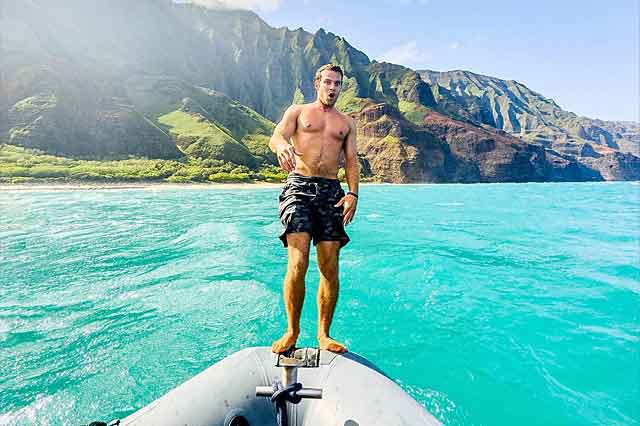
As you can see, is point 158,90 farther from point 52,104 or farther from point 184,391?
point 184,391

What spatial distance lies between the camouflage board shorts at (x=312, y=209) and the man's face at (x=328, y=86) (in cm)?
87

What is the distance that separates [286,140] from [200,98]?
130171mm

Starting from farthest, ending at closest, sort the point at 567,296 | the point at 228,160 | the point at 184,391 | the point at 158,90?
the point at 158,90 → the point at 228,160 → the point at 567,296 → the point at 184,391

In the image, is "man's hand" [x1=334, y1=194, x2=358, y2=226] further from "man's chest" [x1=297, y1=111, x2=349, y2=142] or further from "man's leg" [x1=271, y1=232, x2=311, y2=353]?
"man's chest" [x1=297, y1=111, x2=349, y2=142]

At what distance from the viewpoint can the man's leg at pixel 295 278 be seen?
3.46 meters

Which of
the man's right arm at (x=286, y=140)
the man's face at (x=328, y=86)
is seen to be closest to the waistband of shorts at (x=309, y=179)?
the man's right arm at (x=286, y=140)

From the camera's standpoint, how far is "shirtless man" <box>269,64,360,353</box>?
3490 mm

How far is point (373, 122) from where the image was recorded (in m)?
120

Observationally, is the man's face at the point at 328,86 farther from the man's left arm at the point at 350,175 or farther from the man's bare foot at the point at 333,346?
the man's bare foot at the point at 333,346

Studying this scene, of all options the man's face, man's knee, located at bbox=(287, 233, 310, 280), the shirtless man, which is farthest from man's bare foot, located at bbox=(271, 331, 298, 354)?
the man's face

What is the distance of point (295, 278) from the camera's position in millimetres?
3498

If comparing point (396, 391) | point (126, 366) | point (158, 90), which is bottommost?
point (126, 366)

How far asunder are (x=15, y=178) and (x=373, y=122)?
9957cm

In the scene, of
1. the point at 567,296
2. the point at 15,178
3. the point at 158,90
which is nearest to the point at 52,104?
the point at 15,178
